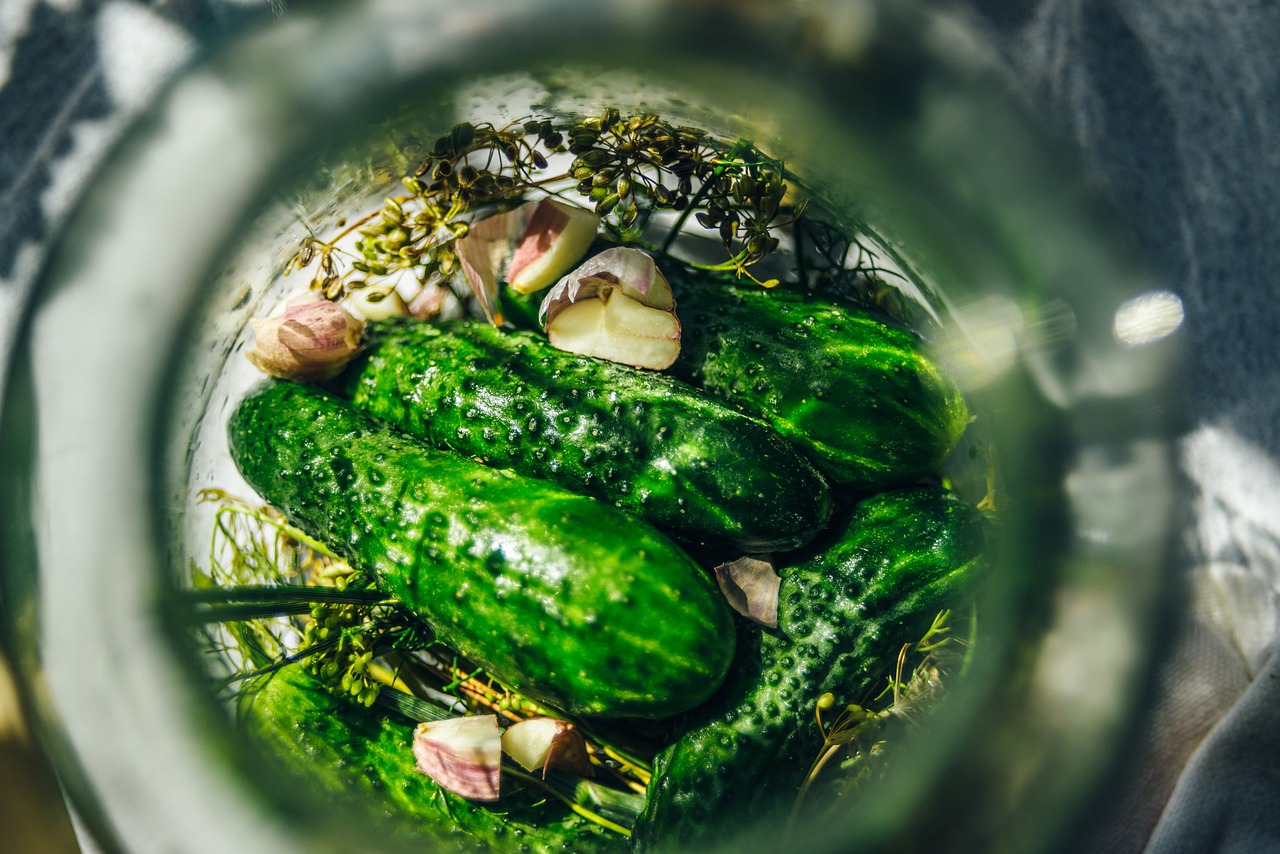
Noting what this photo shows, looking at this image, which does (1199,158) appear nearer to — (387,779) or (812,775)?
(812,775)

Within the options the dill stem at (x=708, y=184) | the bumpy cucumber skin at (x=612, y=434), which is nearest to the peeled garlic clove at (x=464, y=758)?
the bumpy cucumber skin at (x=612, y=434)

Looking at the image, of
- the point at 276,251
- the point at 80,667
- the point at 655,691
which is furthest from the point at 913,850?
the point at 276,251

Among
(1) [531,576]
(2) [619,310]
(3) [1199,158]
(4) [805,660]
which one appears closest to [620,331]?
(2) [619,310]

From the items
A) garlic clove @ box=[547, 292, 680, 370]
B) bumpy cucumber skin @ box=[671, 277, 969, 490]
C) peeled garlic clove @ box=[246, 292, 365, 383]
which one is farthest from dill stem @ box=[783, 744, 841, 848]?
peeled garlic clove @ box=[246, 292, 365, 383]

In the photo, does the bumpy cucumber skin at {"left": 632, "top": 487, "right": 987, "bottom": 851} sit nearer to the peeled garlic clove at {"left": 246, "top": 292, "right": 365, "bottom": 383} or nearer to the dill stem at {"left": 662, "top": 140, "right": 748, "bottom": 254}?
the dill stem at {"left": 662, "top": 140, "right": 748, "bottom": 254}

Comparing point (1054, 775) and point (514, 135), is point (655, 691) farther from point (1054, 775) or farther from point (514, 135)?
point (514, 135)
